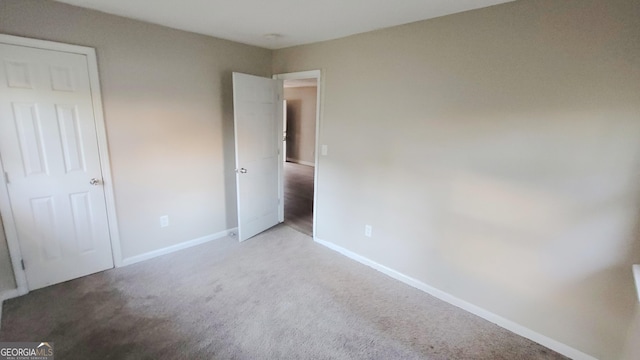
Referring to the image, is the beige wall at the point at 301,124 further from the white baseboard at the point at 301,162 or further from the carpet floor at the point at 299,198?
the carpet floor at the point at 299,198

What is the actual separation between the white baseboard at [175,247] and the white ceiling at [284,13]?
2265mm

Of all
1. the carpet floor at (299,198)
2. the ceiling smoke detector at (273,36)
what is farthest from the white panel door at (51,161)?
the carpet floor at (299,198)

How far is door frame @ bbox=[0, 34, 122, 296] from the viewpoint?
220 cm

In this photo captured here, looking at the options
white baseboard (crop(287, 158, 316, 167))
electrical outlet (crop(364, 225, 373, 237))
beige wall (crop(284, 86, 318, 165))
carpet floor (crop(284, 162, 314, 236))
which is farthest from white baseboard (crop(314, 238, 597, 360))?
beige wall (crop(284, 86, 318, 165))

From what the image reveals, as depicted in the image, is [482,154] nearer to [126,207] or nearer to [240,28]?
[240,28]

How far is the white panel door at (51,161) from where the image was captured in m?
2.18

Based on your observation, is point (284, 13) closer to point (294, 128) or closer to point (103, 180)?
point (103, 180)

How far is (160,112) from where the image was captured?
2.87 metres

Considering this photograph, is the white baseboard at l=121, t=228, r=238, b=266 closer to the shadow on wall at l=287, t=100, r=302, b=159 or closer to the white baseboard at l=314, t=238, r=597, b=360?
the white baseboard at l=314, t=238, r=597, b=360

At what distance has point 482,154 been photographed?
7.06 feet

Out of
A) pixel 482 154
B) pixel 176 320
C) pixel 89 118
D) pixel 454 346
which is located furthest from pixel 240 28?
pixel 454 346

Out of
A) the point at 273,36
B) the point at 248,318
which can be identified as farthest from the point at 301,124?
the point at 248,318

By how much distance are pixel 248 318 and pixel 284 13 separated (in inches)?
93.8

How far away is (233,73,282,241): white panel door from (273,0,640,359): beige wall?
1.00 metres
